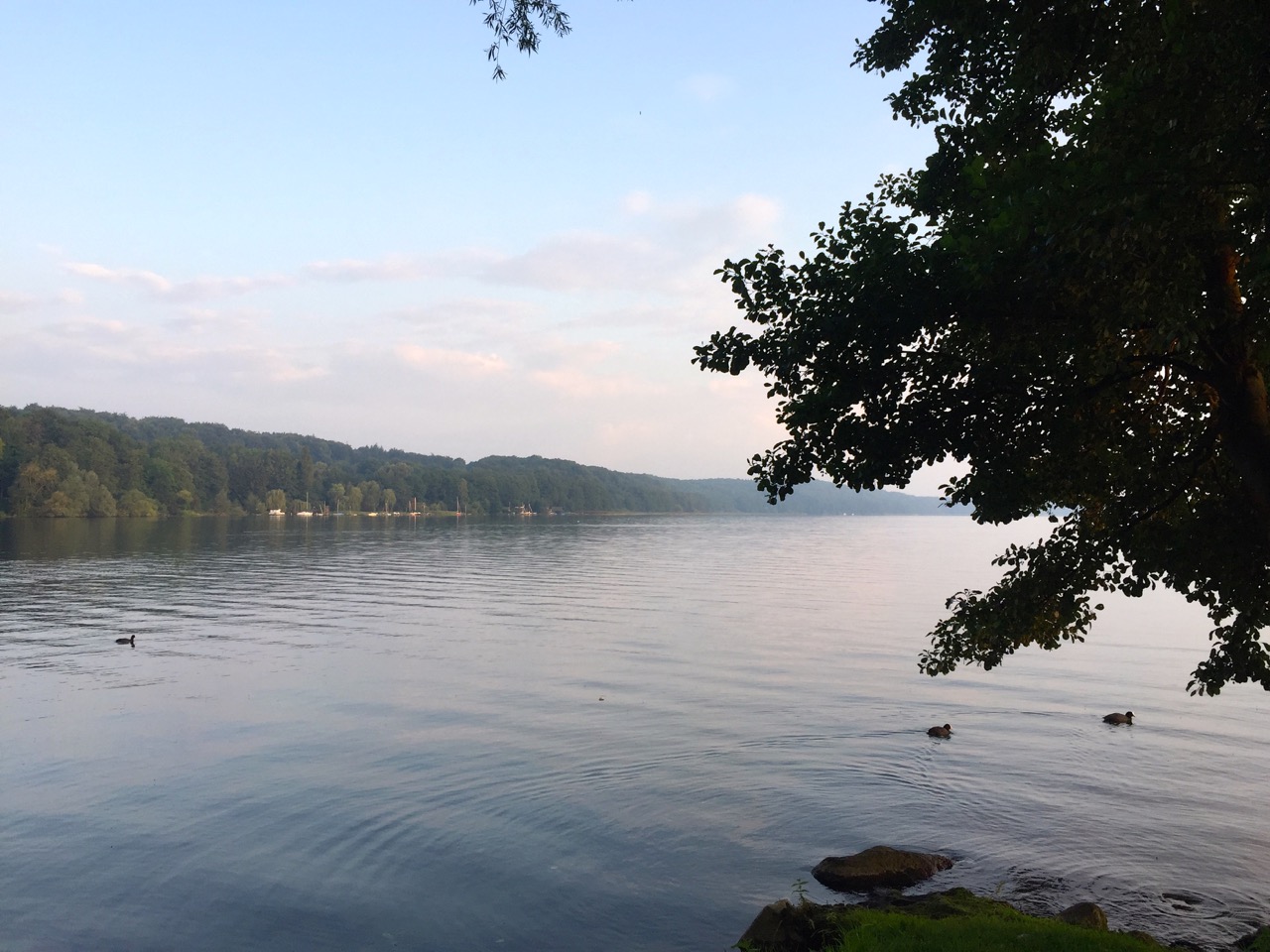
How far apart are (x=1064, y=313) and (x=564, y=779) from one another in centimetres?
1726

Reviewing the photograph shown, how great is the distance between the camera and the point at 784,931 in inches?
561

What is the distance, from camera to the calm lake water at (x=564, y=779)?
16.9m

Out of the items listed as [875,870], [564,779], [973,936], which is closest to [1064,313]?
[973,936]

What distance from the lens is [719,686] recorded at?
38.9 metres

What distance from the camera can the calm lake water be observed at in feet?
55.5

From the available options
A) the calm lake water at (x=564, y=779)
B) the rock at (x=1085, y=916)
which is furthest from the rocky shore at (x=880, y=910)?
the calm lake water at (x=564, y=779)

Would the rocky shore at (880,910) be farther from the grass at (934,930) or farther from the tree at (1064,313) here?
the tree at (1064,313)

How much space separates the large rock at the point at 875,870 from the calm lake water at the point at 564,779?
20.6 inches

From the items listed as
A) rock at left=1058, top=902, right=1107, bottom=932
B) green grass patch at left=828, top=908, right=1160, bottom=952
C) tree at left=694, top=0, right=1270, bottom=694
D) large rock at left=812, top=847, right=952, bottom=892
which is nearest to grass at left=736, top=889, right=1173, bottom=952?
green grass patch at left=828, top=908, right=1160, bottom=952

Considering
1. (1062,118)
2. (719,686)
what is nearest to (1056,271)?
(1062,118)

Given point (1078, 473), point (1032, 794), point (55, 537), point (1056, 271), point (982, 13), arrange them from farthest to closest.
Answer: point (55, 537), point (1032, 794), point (1078, 473), point (982, 13), point (1056, 271)

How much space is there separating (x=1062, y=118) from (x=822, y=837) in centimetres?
Result: 1495

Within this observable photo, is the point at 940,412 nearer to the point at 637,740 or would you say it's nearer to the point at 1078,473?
the point at 1078,473

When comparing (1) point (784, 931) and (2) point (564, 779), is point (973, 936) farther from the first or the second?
(2) point (564, 779)
